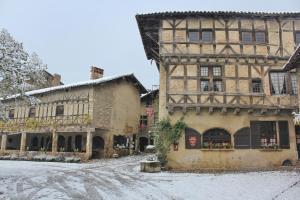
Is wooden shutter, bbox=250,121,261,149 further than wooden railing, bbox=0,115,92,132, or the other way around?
wooden railing, bbox=0,115,92,132

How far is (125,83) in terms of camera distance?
1270 inches

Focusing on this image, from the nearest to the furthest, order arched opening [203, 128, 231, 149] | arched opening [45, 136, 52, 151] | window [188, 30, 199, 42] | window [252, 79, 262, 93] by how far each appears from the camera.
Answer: arched opening [203, 128, 231, 149] → window [252, 79, 262, 93] → window [188, 30, 199, 42] → arched opening [45, 136, 52, 151]

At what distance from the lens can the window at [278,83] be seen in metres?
18.1

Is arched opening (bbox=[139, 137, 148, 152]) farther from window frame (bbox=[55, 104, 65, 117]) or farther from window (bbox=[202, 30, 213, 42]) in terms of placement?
window (bbox=[202, 30, 213, 42])

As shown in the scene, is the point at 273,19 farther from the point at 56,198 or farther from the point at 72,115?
the point at 72,115

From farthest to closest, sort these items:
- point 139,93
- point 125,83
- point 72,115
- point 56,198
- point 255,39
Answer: point 139,93, point 125,83, point 72,115, point 255,39, point 56,198

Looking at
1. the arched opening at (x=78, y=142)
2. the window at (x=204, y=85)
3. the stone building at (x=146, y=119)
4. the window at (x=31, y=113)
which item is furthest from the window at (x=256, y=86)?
the window at (x=31, y=113)

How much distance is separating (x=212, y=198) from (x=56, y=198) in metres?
4.96

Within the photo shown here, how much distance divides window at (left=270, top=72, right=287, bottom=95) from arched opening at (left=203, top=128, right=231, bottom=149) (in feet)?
13.0

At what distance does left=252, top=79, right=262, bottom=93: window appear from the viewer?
18.1 meters

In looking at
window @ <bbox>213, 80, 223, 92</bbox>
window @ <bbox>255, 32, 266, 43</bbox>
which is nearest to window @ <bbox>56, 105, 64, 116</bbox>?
window @ <bbox>213, 80, 223, 92</bbox>

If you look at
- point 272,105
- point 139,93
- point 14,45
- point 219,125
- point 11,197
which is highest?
point 139,93

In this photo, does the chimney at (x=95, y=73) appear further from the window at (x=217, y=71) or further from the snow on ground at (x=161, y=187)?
the snow on ground at (x=161, y=187)

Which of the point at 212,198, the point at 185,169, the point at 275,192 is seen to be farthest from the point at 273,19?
the point at 212,198
